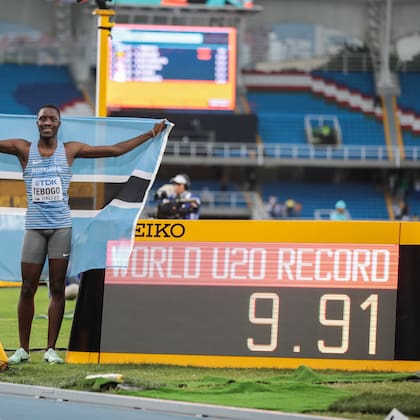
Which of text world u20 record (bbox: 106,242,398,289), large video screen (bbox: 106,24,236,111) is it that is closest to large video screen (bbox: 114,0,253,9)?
large video screen (bbox: 106,24,236,111)

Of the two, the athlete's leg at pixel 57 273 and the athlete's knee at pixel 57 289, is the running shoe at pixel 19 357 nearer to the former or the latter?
the athlete's leg at pixel 57 273

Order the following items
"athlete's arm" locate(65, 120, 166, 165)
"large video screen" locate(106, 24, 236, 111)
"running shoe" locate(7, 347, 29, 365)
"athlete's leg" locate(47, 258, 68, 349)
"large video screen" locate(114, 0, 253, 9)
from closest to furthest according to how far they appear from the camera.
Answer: "running shoe" locate(7, 347, 29, 365), "athlete's leg" locate(47, 258, 68, 349), "athlete's arm" locate(65, 120, 166, 165), "large video screen" locate(106, 24, 236, 111), "large video screen" locate(114, 0, 253, 9)

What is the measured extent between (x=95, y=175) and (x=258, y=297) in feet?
5.24

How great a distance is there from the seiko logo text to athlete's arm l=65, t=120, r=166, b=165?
599mm

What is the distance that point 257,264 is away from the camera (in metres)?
9.40

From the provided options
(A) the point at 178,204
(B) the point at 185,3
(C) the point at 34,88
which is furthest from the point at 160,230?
(C) the point at 34,88

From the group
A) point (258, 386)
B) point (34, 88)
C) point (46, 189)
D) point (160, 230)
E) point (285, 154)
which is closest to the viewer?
point (258, 386)

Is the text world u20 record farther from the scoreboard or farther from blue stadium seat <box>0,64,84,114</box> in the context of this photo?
blue stadium seat <box>0,64,84,114</box>

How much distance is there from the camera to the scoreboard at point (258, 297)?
30.0ft

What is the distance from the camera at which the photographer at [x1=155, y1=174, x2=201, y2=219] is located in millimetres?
15312

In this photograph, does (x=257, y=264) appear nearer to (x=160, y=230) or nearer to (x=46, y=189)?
(x=160, y=230)

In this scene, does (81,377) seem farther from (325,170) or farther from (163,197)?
(325,170)

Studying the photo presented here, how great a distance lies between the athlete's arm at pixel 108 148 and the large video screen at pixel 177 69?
30790 mm

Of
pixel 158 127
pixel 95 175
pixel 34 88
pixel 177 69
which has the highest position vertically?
pixel 177 69
